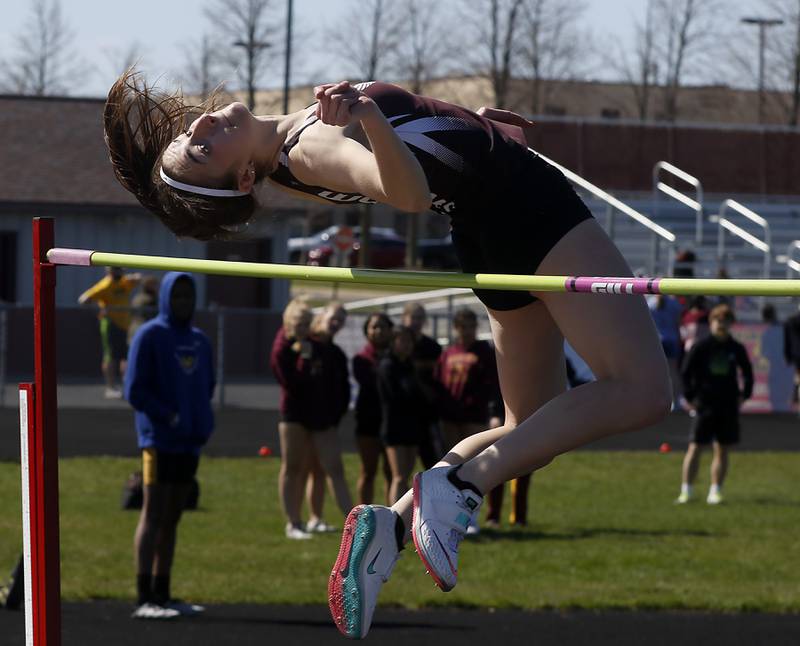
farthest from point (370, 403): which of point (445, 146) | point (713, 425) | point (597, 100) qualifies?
point (597, 100)

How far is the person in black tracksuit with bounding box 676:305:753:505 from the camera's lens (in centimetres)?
1136

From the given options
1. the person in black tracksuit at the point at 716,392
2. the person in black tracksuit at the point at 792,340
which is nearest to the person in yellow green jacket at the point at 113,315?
the person in black tracksuit at the point at 792,340

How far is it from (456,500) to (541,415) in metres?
0.30

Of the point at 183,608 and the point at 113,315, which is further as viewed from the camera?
the point at 113,315

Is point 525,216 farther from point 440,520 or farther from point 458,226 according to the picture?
point 440,520

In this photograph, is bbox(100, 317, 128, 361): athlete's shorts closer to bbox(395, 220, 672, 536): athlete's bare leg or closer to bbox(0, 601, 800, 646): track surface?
bbox(0, 601, 800, 646): track surface

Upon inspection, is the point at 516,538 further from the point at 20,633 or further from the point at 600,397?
the point at 600,397

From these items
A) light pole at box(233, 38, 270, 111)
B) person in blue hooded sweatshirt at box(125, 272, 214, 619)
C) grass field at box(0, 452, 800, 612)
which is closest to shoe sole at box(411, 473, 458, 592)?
person in blue hooded sweatshirt at box(125, 272, 214, 619)

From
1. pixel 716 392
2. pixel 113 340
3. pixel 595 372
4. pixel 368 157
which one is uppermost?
pixel 368 157

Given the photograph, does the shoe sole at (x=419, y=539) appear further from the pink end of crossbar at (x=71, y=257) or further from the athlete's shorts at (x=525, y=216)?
the pink end of crossbar at (x=71, y=257)

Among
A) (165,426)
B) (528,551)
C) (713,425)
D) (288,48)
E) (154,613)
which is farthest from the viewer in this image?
(288,48)

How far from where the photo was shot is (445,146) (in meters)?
3.62

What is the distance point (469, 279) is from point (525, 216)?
310 mm

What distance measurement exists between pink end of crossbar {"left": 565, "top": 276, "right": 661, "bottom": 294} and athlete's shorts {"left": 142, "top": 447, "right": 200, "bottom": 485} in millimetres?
4415
